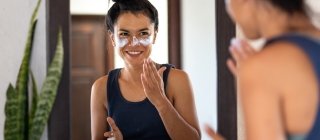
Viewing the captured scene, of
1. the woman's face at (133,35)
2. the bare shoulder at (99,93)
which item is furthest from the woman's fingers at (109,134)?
the woman's face at (133,35)

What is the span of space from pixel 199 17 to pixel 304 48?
0.75 meters

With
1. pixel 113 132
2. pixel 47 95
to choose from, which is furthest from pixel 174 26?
pixel 47 95

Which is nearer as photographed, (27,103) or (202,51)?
(27,103)

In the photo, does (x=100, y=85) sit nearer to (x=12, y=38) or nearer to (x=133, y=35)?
(x=133, y=35)

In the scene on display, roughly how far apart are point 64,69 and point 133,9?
27cm

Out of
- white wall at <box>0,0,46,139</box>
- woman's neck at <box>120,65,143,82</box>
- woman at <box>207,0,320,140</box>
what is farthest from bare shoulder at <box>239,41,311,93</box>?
woman's neck at <box>120,65,143,82</box>

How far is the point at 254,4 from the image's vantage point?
2.08 feet

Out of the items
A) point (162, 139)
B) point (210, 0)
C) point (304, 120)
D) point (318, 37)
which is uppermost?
point (210, 0)

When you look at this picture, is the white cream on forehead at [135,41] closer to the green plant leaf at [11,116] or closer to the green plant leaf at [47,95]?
the green plant leaf at [47,95]

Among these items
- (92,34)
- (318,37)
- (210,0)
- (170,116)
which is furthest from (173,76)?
(318,37)

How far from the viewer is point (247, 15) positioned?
2.11ft

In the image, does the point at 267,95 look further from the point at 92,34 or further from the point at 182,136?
the point at 92,34

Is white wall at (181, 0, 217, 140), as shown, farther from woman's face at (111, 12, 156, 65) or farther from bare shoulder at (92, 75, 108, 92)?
bare shoulder at (92, 75, 108, 92)

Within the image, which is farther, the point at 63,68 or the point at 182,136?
the point at 182,136
